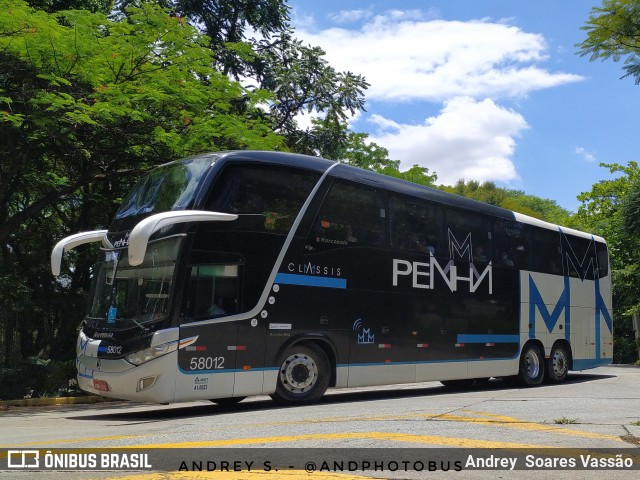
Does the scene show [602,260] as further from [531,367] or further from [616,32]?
[616,32]

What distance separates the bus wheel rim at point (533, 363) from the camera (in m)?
16.6

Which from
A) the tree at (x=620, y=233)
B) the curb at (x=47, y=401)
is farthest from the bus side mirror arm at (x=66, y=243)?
the tree at (x=620, y=233)

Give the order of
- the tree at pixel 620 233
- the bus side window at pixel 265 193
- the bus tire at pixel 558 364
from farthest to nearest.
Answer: the tree at pixel 620 233 < the bus tire at pixel 558 364 < the bus side window at pixel 265 193

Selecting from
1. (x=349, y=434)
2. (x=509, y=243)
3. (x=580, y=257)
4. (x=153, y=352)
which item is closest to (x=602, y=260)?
(x=580, y=257)

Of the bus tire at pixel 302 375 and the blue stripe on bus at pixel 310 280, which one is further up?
the blue stripe on bus at pixel 310 280

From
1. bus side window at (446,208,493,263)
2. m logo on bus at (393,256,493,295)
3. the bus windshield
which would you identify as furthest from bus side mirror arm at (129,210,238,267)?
bus side window at (446,208,493,263)

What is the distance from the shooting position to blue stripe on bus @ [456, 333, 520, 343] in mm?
14516

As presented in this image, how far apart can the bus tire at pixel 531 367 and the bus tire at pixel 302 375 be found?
6686 millimetres

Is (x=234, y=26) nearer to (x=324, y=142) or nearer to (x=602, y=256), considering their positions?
(x=324, y=142)

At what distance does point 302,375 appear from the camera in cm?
1141

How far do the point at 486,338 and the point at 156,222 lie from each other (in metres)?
8.74

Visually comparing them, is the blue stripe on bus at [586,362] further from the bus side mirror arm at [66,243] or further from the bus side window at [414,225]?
the bus side mirror arm at [66,243]

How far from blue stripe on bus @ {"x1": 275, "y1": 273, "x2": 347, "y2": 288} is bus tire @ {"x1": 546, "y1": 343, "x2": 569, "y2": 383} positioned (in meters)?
7.89

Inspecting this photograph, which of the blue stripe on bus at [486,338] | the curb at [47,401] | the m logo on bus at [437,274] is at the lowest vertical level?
the curb at [47,401]
